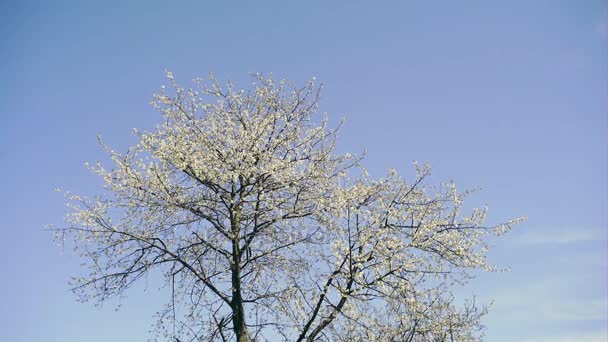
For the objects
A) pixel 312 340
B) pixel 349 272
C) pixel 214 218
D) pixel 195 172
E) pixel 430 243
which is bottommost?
pixel 312 340

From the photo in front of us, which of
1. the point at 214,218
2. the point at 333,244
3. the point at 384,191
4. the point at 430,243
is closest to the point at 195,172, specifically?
the point at 214,218

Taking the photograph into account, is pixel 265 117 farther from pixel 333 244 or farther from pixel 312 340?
pixel 312 340

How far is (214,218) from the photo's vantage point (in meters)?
14.4

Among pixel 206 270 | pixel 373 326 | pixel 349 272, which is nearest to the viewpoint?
pixel 349 272

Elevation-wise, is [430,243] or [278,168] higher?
[278,168]

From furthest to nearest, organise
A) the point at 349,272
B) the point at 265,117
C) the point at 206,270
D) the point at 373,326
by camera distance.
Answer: the point at 265,117 → the point at 206,270 → the point at 373,326 → the point at 349,272

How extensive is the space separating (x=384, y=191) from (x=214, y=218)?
4556 millimetres

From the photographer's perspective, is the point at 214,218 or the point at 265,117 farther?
the point at 265,117

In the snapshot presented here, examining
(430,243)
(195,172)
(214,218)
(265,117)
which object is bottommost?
(430,243)

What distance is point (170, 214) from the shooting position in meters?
14.6

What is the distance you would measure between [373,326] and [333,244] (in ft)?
8.01

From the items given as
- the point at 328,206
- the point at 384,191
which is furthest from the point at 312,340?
the point at 384,191

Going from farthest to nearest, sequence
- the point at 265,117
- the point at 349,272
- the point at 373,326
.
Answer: the point at 265,117
the point at 373,326
the point at 349,272

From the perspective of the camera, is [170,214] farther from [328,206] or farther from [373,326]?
[373,326]
